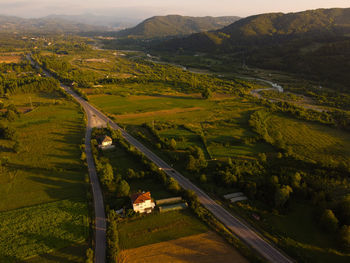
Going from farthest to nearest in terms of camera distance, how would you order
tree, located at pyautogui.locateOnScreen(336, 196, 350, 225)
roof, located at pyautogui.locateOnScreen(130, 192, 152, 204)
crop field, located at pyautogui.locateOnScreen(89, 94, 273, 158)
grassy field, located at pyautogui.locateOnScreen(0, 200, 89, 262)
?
crop field, located at pyautogui.locateOnScreen(89, 94, 273, 158)
roof, located at pyautogui.locateOnScreen(130, 192, 152, 204)
tree, located at pyautogui.locateOnScreen(336, 196, 350, 225)
grassy field, located at pyautogui.locateOnScreen(0, 200, 89, 262)

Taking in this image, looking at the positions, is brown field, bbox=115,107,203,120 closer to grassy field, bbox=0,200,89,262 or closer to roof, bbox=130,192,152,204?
grassy field, bbox=0,200,89,262

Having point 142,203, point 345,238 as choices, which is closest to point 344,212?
point 345,238

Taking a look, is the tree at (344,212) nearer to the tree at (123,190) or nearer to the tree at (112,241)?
the tree at (112,241)

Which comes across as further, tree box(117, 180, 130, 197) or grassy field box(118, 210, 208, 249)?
tree box(117, 180, 130, 197)

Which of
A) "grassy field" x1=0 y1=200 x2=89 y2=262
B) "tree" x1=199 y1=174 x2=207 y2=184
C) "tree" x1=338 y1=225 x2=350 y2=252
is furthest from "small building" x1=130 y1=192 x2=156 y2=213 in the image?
"tree" x1=338 y1=225 x2=350 y2=252

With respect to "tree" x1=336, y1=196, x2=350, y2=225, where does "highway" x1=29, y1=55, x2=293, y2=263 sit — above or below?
below

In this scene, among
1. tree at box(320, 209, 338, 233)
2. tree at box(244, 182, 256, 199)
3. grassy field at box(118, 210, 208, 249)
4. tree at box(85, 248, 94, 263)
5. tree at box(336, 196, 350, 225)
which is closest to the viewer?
tree at box(85, 248, 94, 263)

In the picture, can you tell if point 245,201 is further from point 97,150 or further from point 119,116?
point 119,116
